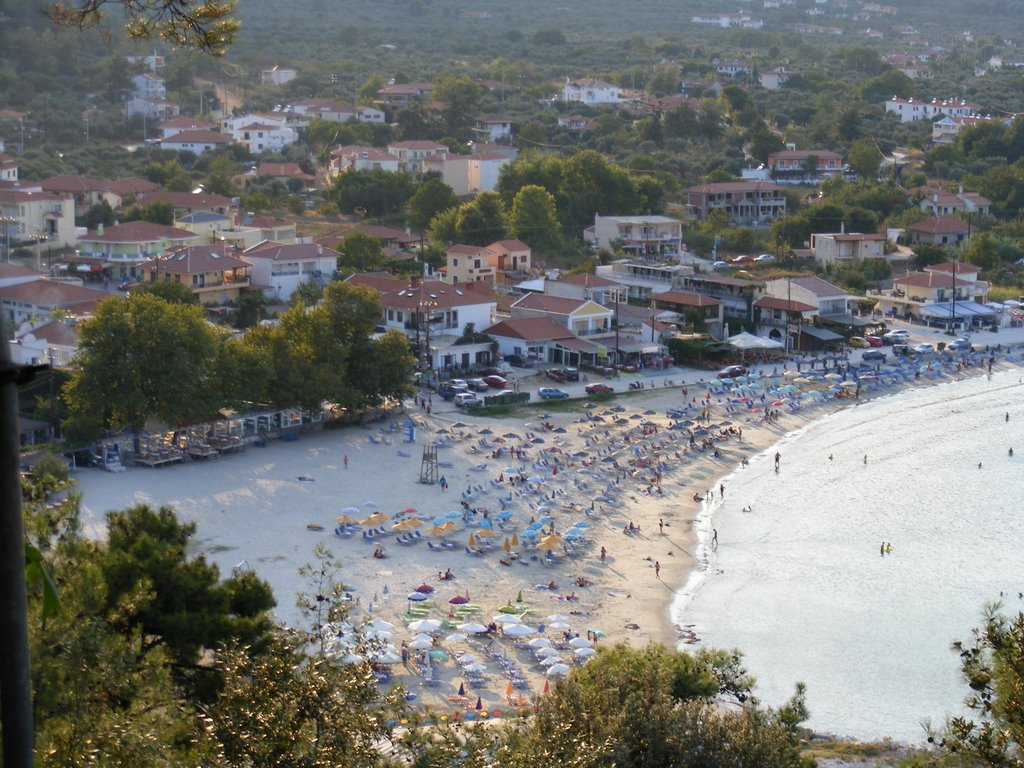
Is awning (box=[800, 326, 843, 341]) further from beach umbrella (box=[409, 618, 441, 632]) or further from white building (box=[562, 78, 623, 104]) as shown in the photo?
A: white building (box=[562, 78, 623, 104])

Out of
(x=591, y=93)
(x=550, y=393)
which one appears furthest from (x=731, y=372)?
(x=591, y=93)

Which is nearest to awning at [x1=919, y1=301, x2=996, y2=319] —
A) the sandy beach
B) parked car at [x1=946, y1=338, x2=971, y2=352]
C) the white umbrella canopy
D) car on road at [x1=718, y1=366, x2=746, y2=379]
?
parked car at [x1=946, y1=338, x2=971, y2=352]

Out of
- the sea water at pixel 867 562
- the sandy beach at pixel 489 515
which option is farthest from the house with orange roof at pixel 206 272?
the sea water at pixel 867 562

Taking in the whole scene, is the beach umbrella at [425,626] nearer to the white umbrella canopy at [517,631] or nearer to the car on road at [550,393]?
the white umbrella canopy at [517,631]

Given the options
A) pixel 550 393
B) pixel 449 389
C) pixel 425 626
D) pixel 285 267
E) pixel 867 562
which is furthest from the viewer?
pixel 285 267

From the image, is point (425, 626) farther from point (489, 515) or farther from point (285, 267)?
point (285, 267)

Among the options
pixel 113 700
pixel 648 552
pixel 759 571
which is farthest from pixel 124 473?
pixel 113 700
